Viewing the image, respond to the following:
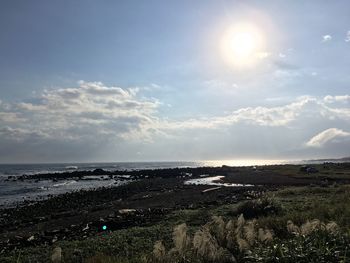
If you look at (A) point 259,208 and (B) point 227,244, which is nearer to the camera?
(B) point 227,244

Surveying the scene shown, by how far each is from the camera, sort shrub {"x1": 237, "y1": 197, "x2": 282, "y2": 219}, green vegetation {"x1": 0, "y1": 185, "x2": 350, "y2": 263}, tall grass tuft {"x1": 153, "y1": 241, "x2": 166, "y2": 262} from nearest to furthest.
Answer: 1. green vegetation {"x1": 0, "y1": 185, "x2": 350, "y2": 263}
2. tall grass tuft {"x1": 153, "y1": 241, "x2": 166, "y2": 262}
3. shrub {"x1": 237, "y1": 197, "x2": 282, "y2": 219}

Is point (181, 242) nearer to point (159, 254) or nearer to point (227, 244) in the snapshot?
point (159, 254)

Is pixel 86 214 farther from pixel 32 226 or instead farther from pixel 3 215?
pixel 3 215

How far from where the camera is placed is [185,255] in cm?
816

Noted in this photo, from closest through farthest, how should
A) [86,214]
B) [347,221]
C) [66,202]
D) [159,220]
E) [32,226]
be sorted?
1. [347,221]
2. [159,220]
3. [32,226]
4. [86,214]
5. [66,202]

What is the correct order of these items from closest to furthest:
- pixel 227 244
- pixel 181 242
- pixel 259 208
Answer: pixel 181 242, pixel 227 244, pixel 259 208

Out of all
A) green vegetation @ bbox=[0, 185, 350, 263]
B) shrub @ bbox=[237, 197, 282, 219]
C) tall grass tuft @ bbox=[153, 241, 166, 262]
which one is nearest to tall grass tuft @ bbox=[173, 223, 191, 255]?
green vegetation @ bbox=[0, 185, 350, 263]

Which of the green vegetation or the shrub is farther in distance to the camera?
the shrub

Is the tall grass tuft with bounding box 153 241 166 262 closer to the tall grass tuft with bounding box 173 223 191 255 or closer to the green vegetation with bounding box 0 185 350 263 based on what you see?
the green vegetation with bounding box 0 185 350 263

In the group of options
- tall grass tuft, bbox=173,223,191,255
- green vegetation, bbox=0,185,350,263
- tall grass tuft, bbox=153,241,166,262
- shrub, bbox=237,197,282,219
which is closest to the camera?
green vegetation, bbox=0,185,350,263

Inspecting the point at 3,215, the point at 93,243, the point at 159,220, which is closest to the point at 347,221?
the point at 93,243

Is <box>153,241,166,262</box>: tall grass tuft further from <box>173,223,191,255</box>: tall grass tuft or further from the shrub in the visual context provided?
the shrub

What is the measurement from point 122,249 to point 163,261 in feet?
14.1

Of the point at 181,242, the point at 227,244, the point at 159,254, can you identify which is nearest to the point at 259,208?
the point at 227,244
